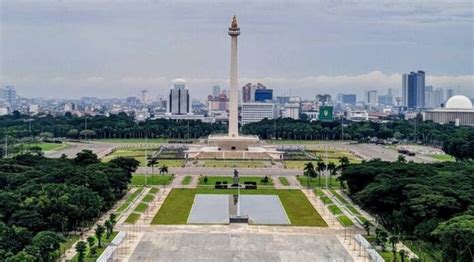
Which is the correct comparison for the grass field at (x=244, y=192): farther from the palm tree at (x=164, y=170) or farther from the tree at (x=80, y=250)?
the tree at (x=80, y=250)

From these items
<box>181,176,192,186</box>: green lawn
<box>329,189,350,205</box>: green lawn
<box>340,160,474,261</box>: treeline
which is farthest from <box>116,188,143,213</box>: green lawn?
<box>340,160,474,261</box>: treeline

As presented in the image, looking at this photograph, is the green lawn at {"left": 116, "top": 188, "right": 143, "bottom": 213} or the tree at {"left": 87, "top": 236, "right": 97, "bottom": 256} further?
the green lawn at {"left": 116, "top": 188, "right": 143, "bottom": 213}

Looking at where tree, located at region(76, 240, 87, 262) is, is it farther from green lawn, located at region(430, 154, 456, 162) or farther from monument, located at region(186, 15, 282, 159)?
green lawn, located at region(430, 154, 456, 162)

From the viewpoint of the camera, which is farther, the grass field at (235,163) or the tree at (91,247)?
the grass field at (235,163)

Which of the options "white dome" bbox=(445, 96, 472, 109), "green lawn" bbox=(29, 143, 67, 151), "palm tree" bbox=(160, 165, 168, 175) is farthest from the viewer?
"white dome" bbox=(445, 96, 472, 109)

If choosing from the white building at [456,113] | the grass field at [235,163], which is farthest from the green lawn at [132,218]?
the white building at [456,113]

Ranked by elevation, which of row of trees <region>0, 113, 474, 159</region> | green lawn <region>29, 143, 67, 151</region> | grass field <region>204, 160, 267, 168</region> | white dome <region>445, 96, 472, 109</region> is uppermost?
white dome <region>445, 96, 472, 109</region>

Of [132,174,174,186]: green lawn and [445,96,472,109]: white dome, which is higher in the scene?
[445,96,472,109]: white dome
